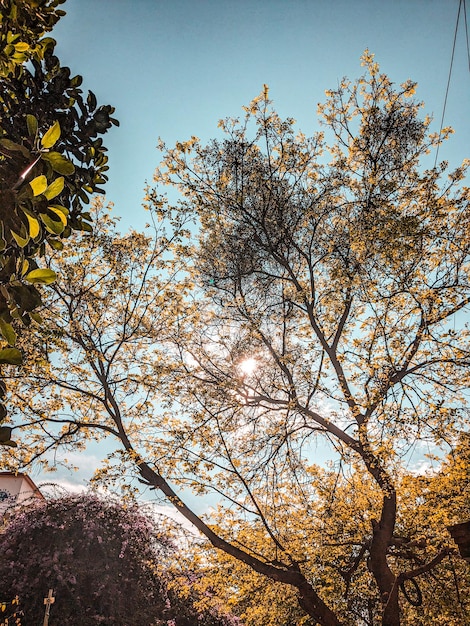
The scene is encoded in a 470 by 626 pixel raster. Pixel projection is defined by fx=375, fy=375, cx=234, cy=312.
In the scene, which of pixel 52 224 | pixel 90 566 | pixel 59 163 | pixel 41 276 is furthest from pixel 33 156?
pixel 90 566

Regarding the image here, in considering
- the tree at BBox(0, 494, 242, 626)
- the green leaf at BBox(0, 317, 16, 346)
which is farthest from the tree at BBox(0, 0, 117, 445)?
the tree at BBox(0, 494, 242, 626)

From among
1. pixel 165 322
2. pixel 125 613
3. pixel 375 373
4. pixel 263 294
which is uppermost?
pixel 263 294

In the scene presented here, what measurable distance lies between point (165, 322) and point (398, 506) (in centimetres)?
589

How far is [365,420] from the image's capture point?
6395mm

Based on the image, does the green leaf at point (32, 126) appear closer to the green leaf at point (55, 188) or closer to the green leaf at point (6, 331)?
the green leaf at point (55, 188)

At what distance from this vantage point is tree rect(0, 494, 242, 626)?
30.4 feet

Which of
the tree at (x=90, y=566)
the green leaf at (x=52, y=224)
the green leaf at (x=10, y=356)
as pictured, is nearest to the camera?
the green leaf at (x=10, y=356)

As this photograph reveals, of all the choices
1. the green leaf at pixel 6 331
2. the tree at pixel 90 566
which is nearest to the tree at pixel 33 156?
the green leaf at pixel 6 331

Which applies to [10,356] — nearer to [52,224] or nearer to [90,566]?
[52,224]

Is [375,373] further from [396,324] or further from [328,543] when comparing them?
[328,543]

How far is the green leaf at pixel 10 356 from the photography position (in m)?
0.98

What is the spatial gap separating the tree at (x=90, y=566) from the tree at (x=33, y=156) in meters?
8.80

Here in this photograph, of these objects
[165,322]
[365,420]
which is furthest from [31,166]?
[165,322]

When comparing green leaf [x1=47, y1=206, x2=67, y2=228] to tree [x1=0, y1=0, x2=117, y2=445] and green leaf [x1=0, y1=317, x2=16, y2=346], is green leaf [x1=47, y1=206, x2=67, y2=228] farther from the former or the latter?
green leaf [x1=0, y1=317, x2=16, y2=346]
